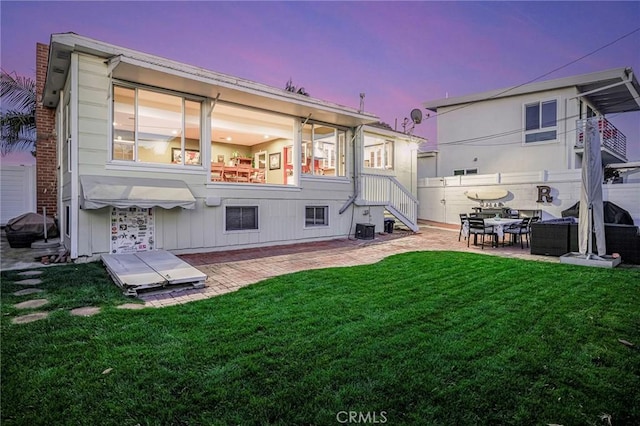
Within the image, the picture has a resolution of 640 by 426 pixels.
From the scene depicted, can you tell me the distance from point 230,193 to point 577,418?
8223 mm

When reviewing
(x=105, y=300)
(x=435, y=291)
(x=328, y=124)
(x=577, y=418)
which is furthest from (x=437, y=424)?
(x=328, y=124)

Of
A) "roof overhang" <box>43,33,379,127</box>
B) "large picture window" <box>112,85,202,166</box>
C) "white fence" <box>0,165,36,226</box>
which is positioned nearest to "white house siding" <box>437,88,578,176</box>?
"roof overhang" <box>43,33,379,127</box>

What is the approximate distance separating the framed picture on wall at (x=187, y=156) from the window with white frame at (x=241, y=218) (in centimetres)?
147

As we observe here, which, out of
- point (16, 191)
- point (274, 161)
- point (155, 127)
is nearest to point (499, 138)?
point (274, 161)

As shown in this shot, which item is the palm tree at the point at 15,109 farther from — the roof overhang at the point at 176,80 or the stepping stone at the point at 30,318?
the stepping stone at the point at 30,318

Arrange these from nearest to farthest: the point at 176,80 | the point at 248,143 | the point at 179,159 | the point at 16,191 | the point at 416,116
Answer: the point at 176,80 < the point at 179,159 < the point at 16,191 < the point at 248,143 < the point at 416,116

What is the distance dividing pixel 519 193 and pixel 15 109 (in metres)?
20.1

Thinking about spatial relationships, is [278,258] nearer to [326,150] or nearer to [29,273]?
[29,273]

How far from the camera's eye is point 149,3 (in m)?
15.4

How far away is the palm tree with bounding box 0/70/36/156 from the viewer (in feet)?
37.6

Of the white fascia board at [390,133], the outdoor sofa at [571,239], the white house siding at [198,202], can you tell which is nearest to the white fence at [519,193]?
the white fascia board at [390,133]

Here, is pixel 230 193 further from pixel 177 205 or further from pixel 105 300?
pixel 105 300

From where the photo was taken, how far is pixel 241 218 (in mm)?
9406

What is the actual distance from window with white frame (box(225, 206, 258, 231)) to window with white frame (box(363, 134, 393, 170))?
328 inches
